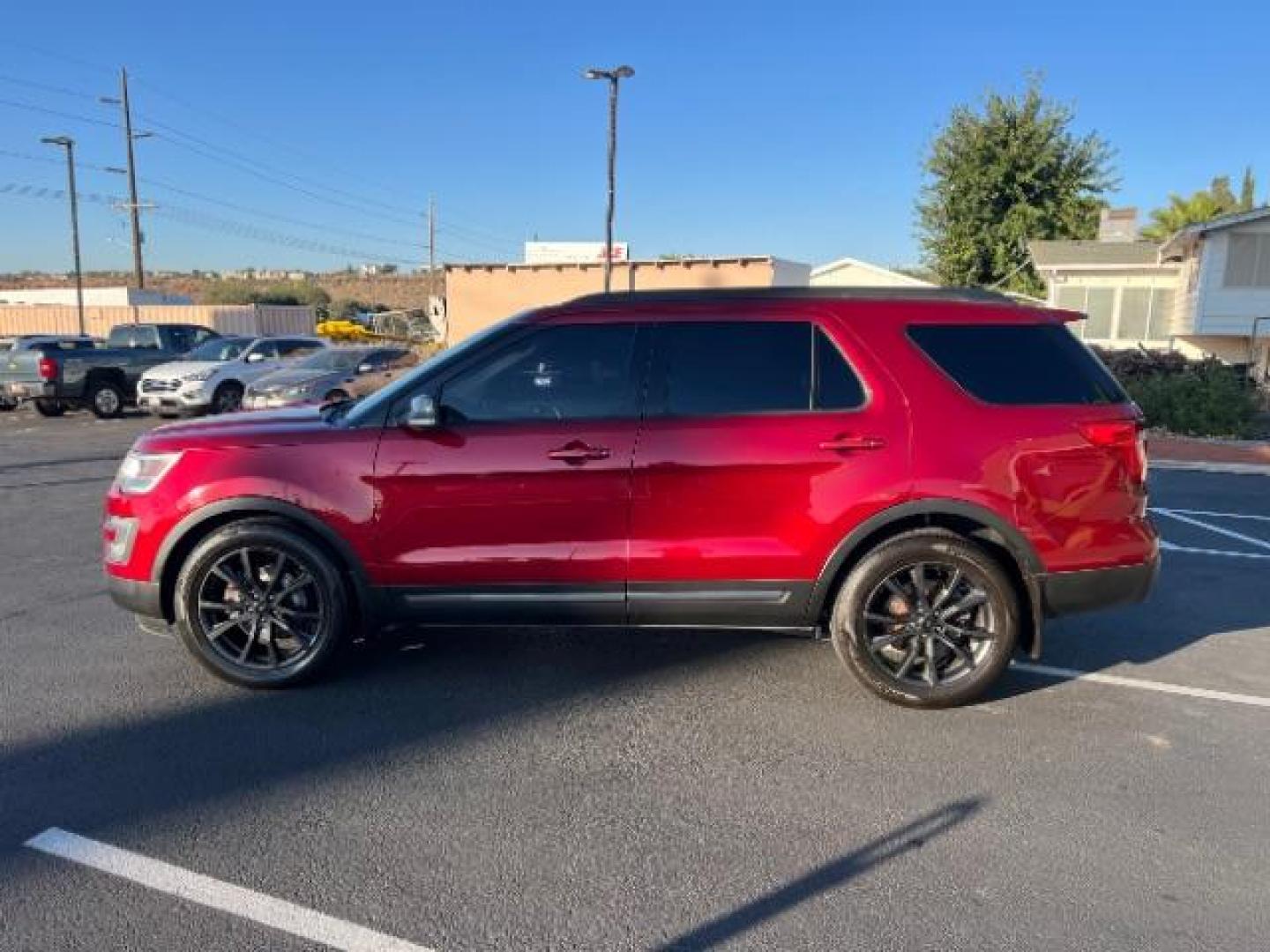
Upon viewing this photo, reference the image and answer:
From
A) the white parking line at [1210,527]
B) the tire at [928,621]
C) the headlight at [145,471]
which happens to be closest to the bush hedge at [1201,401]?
the white parking line at [1210,527]

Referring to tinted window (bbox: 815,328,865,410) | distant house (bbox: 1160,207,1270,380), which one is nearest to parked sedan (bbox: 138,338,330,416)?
tinted window (bbox: 815,328,865,410)

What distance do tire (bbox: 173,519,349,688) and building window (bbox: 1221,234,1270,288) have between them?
24.3 m

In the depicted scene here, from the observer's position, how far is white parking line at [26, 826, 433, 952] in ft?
7.97

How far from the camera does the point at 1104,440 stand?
387cm

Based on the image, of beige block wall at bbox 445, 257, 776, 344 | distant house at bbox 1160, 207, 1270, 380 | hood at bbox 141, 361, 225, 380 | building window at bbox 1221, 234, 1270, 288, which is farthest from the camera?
beige block wall at bbox 445, 257, 776, 344

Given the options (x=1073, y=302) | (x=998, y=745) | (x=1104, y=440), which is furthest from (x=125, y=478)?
(x=1073, y=302)

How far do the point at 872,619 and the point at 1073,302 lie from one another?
24.9 m

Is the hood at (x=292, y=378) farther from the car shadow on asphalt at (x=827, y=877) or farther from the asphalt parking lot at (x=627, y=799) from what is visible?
the car shadow on asphalt at (x=827, y=877)

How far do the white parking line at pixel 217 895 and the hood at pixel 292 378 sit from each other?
1143 centimetres

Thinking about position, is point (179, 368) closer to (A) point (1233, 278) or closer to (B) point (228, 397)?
(B) point (228, 397)

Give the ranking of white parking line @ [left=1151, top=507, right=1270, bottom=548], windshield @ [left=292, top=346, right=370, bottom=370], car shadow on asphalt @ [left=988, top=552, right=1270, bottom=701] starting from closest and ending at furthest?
car shadow on asphalt @ [left=988, top=552, right=1270, bottom=701] < white parking line @ [left=1151, top=507, right=1270, bottom=548] < windshield @ [left=292, top=346, right=370, bottom=370]

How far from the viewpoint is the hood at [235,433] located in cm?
393

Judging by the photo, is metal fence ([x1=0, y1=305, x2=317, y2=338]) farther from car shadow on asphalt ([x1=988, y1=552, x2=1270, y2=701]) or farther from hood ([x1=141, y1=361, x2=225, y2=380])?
car shadow on asphalt ([x1=988, y1=552, x2=1270, y2=701])

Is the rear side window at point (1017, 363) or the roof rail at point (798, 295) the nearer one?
the rear side window at point (1017, 363)
